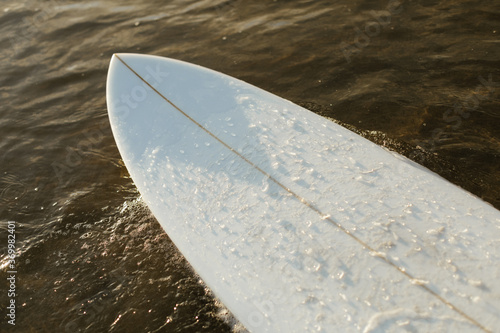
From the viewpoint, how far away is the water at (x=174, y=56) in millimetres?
2777

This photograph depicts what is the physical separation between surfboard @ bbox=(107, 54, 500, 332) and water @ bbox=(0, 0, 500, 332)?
19.0 inches

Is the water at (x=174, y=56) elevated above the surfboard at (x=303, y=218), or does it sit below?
below

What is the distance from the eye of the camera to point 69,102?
461cm

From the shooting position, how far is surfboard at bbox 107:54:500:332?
1.89 m

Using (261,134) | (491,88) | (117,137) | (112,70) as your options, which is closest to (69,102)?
(112,70)

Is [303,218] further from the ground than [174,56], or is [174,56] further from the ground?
[303,218]

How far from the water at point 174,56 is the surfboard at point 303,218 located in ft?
1.58

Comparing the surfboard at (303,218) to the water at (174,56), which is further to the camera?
the water at (174,56)

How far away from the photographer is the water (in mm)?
2777

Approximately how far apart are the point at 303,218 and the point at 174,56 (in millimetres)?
3354

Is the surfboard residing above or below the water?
above

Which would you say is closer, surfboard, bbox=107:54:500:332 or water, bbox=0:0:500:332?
surfboard, bbox=107:54:500:332

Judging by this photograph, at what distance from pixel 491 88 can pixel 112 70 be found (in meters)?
3.03

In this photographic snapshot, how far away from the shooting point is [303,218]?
2256 millimetres
